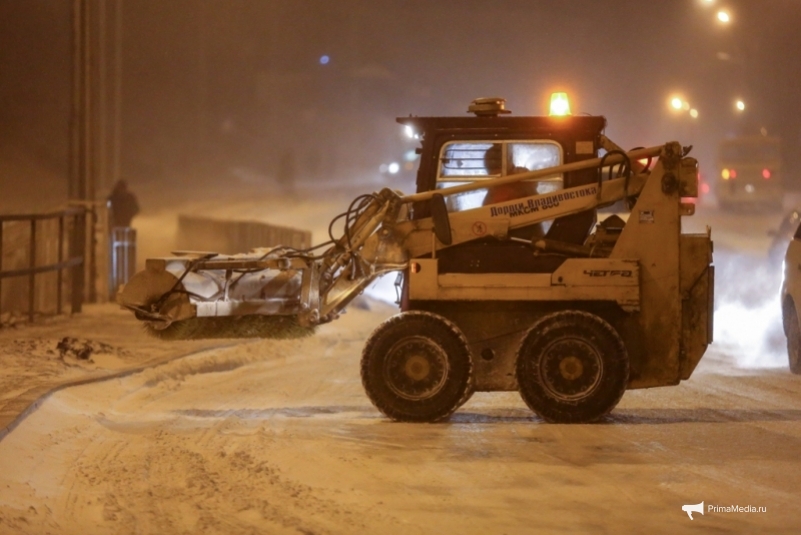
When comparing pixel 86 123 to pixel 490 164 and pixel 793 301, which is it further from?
pixel 793 301

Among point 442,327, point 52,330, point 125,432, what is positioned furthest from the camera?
point 52,330

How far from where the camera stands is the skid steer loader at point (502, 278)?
9.73m

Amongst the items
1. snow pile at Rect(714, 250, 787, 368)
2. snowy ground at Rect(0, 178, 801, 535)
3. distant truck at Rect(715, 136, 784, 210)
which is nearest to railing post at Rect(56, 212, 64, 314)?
snowy ground at Rect(0, 178, 801, 535)

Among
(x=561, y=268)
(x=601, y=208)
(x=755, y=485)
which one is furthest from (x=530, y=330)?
(x=755, y=485)

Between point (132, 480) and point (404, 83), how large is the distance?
80.1 metres

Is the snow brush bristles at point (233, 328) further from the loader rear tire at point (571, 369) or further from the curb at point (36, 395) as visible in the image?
the loader rear tire at point (571, 369)

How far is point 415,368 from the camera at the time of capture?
979 centimetres

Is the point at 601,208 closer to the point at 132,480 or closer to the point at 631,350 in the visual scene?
the point at 631,350

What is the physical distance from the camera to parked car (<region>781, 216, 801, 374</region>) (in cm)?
1290

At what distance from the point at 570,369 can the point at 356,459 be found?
2433 millimetres

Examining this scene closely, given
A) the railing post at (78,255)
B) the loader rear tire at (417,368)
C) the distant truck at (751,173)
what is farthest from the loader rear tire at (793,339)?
the distant truck at (751,173)

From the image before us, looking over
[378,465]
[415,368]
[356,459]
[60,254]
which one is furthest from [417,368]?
[60,254]

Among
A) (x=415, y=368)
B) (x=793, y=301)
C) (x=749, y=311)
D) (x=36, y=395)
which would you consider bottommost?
(x=36, y=395)

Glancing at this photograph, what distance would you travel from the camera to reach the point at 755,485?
7371 millimetres
